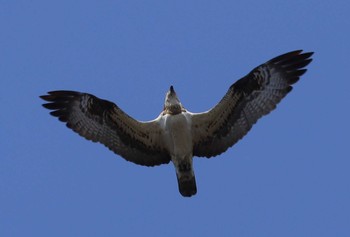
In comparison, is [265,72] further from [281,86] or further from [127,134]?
[127,134]

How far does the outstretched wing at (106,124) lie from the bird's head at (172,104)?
1.07 ft

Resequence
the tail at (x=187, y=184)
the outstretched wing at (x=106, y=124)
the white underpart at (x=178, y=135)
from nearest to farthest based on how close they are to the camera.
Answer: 1. the tail at (x=187, y=184)
2. the white underpart at (x=178, y=135)
3. the outstretched wing at (x=106, y=124)

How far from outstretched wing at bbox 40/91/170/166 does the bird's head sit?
1.07ft

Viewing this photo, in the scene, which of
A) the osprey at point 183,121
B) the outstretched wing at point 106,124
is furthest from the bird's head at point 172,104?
the outstretched wing at point 106,124

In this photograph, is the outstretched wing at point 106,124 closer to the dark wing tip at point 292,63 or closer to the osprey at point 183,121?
the osprey at point 183,121

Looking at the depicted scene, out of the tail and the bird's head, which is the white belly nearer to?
the bird's head

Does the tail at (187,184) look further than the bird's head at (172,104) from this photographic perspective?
No

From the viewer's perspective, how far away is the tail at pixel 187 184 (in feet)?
85.1

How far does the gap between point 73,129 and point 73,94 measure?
63 cm

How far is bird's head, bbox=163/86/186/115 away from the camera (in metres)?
26.1

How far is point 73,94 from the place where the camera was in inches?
1032

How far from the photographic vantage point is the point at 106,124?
2631 centimetres

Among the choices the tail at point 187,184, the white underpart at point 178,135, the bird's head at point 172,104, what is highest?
the bird's head at point 172,104

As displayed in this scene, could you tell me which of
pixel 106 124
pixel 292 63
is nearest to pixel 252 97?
pixel 292 63
